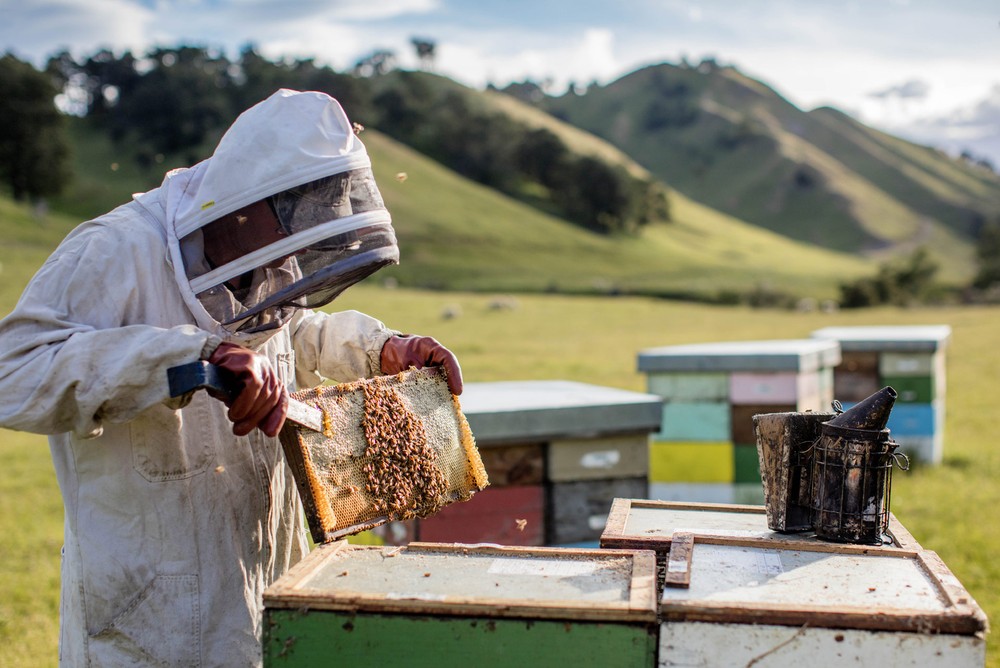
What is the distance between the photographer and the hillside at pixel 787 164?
327 ft

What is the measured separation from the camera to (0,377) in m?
2.21

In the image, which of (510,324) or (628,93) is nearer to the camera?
(510,324)

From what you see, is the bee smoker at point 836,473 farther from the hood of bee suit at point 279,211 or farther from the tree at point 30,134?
the tree at point 30,134

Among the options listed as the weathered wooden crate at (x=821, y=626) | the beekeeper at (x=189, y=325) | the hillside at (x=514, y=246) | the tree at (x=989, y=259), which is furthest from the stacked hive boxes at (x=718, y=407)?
the tree at (x=989, y=259)

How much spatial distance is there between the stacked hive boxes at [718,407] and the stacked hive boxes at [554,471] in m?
1.74

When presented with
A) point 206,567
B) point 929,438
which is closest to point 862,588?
point 206,567

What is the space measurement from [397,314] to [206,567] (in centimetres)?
2183

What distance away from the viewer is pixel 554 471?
181 inches

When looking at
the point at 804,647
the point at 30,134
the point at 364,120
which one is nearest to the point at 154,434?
the point at 804,647

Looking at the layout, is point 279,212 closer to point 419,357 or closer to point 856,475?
point 419,357

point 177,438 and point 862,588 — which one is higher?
point 177,438

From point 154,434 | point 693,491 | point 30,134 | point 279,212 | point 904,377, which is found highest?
point 30,134

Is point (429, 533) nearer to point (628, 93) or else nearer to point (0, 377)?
point (0, 377)

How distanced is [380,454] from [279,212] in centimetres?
73
